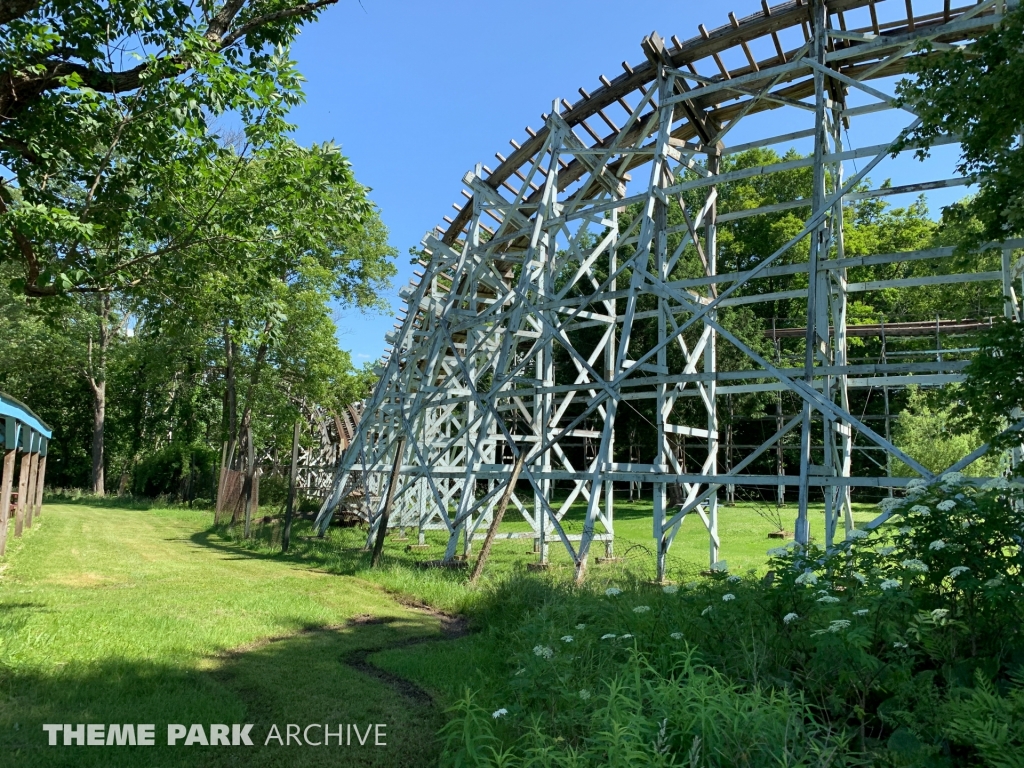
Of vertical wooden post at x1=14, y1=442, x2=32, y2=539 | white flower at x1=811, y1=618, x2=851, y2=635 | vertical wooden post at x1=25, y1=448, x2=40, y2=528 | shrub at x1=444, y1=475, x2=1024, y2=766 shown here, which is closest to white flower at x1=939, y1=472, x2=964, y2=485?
shrub at x1=444, y1=475, x2=1024, y2=766

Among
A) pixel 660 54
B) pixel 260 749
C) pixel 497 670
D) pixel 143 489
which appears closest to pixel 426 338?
pixel 660 54

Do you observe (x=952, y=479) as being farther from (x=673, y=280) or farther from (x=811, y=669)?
(x=673, y=280)

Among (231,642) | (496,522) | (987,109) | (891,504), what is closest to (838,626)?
(891,504)

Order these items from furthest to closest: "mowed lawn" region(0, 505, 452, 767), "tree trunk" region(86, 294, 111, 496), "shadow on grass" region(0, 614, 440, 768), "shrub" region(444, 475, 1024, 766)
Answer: "tree trunk" region(86, 294, 111, 496) → "mowed lawn" region(0, 505, 452, 767) → "shadow on grass" region(0, 614, 440, 768) → "shrub" region(444, 475, 1024, 766)

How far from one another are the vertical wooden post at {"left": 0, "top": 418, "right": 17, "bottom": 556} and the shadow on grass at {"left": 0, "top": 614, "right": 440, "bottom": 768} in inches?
306

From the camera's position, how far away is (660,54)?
11.1 metres

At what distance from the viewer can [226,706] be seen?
5078mm

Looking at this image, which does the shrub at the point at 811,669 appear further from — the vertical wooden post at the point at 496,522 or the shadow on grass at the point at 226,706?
the vertical wooden post at the point at 496,522

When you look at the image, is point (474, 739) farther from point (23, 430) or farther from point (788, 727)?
point (23, 430)

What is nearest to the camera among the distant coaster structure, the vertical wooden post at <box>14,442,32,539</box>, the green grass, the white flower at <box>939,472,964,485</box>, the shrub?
the shrub

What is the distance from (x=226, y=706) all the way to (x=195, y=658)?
4.68ft

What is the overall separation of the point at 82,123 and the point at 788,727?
23.2 ft

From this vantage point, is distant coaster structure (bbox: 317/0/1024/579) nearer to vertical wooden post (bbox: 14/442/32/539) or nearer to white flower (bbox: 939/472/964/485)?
white flower (bbox: 939/472/964/485)

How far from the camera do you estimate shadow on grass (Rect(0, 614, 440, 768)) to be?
14.2ft
